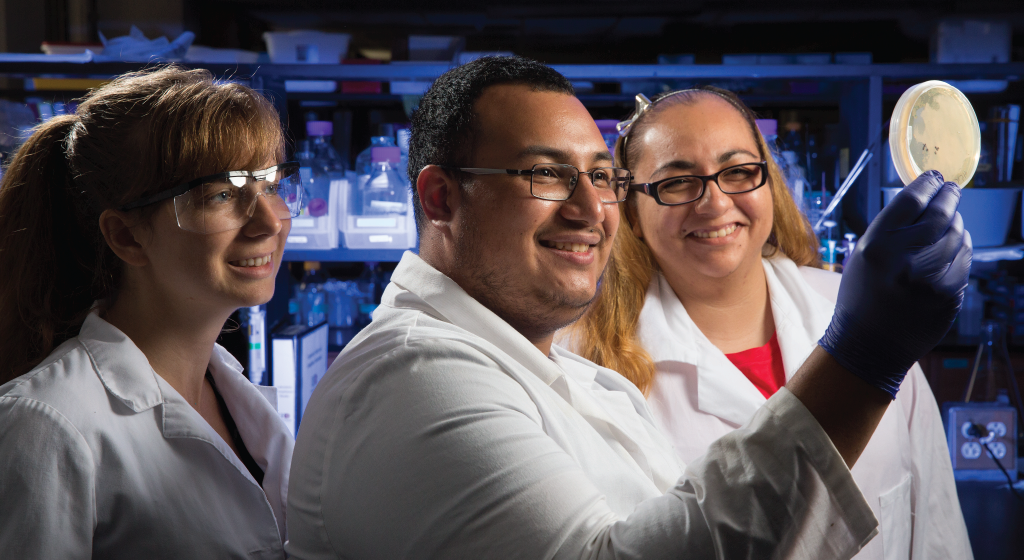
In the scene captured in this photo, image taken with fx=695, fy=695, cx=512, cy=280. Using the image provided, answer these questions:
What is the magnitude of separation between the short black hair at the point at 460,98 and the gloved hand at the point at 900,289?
0.57 m

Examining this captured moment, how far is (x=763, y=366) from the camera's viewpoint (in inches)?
64.9

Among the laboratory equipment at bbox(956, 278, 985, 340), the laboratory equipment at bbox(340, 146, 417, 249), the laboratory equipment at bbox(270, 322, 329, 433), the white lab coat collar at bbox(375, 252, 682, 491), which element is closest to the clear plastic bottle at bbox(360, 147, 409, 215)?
the laboratory equipment at bbox(340, 146, 417, 249)

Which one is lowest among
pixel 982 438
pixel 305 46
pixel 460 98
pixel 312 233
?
pixel 982 438

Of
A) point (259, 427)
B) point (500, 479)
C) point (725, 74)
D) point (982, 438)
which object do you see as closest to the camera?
point (500, 479)

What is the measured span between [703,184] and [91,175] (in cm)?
119

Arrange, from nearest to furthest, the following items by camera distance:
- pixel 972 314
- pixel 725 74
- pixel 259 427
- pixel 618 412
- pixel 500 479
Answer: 1. pixel 500 479
2. pixel 618 412
3. pixel 259 427
4. pixel 725 74
5. pixel 972 314

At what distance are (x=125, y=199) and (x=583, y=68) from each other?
1.54 metres

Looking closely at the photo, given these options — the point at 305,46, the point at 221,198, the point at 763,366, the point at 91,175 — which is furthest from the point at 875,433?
the point at 305,46

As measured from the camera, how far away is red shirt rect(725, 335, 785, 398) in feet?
5.34

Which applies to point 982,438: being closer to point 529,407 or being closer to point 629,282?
point 629,282

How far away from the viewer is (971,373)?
8.67 ft

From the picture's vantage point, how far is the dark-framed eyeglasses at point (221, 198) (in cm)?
111

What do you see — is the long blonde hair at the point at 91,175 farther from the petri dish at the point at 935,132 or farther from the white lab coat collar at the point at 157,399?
the petri dish at the point at 935,132

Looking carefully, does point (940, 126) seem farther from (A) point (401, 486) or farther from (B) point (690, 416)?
(A) point (401, 486)
